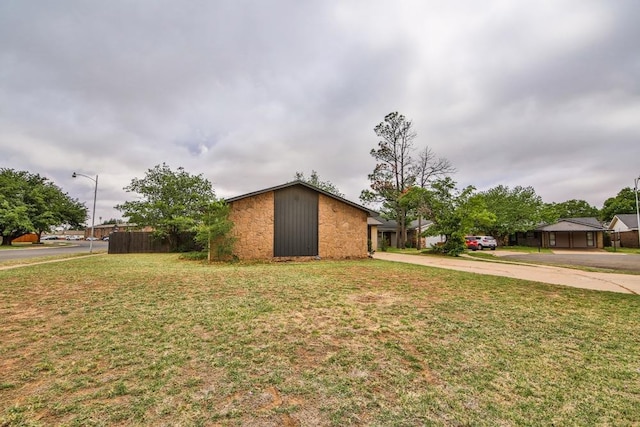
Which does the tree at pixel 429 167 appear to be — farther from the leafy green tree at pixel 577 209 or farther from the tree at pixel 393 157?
the leafy green tree at pixel 577 209

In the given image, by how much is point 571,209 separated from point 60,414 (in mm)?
80482

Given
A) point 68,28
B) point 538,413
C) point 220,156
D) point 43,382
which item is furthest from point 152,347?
point 220,156

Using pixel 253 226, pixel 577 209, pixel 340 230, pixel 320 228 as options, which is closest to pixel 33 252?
pixel 253 226

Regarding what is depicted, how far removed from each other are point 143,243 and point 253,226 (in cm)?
1322

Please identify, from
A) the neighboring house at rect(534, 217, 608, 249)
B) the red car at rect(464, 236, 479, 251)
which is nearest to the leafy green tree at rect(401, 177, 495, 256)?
the red car at rect(464, 236, 479, 251)

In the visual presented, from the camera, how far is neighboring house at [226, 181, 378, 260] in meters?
14.4

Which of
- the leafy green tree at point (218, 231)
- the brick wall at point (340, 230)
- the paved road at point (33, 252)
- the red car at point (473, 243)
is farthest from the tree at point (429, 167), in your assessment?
the paved road at point (33, 252)

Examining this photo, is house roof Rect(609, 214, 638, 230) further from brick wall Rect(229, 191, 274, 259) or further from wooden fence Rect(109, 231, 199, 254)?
wooden fence Rect(109, 231, 199, 254)

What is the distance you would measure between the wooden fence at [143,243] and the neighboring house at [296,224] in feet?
35.7

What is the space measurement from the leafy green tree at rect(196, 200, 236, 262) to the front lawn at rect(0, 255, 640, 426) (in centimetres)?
754

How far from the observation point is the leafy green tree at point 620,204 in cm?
4312

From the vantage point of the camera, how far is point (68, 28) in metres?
9.35

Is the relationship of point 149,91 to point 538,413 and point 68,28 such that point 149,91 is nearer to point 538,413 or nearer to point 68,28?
point 68,28

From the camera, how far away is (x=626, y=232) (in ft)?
103
